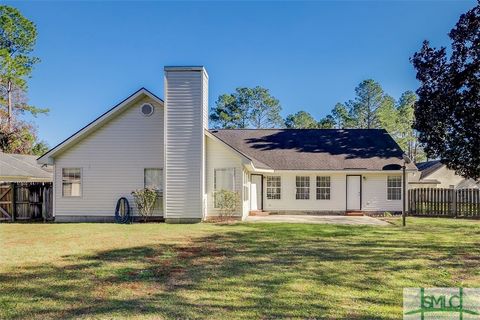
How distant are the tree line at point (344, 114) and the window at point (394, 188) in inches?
1053

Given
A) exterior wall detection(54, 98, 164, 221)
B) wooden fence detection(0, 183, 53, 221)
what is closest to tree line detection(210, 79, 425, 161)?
exterior wall detection(54, 98, 164, 221)

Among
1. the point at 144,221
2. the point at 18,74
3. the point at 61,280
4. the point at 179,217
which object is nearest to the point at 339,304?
the point at 61,280

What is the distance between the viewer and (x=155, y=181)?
1759 cm

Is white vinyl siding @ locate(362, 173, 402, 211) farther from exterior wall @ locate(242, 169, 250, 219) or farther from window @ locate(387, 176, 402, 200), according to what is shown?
exterior wall @ locate(242, 169, 250, 219)

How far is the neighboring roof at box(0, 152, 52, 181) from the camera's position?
79.4 ft

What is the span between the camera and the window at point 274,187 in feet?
71.1

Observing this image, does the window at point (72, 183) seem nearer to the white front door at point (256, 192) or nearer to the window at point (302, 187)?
the white front door at point (256, 192)

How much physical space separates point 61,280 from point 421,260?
7.36 metres

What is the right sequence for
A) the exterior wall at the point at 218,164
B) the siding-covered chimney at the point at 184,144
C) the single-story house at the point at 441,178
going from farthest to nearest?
the single-story house at the point at 441,178 → the exterior wall at the point at 218,164 → the siding-covered chimney at the point at 184,144

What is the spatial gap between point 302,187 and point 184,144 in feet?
25.7

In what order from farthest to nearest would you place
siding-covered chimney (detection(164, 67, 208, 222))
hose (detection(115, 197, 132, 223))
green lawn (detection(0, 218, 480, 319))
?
hose (detection(115, 197, 132, 223)), siding-covered chimney (detection(164, 67, 208, 222)), green lawn (detection(0, 218, 480, 319))

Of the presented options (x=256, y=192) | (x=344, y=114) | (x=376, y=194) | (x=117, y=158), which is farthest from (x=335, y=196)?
(x=344, y=114)

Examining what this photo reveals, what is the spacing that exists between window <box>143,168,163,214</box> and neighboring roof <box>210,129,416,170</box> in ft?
15.8

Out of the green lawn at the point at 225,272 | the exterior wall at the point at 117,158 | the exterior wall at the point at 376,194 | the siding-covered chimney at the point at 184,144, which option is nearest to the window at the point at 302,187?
the exterior wall at the point at 376,194
